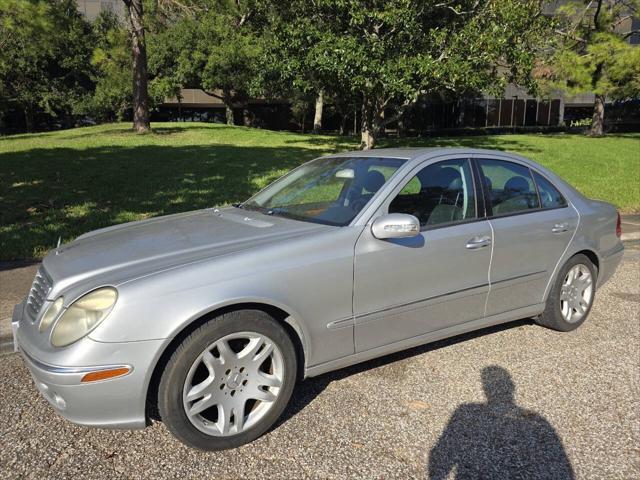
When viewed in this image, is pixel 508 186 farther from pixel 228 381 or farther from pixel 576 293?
pixel 228 381

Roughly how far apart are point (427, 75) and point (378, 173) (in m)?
10.9

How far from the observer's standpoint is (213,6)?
68.1 ft

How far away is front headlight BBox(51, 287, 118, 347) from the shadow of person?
1812 mm

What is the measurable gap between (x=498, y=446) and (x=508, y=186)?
2.16 m

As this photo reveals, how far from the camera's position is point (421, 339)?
3.67 m

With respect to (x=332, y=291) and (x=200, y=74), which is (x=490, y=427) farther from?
(x=200, y=74)

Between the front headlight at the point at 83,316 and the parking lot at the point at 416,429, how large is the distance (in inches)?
26.6

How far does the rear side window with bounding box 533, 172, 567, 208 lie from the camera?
4484 mm

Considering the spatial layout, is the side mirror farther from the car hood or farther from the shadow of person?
the shadow of person

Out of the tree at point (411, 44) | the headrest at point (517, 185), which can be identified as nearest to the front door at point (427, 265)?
the headrest at point (517, 185)

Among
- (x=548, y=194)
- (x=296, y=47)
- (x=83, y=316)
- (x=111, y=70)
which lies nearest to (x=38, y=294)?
(x=83, y=316)

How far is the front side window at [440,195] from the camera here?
3752 millimetres

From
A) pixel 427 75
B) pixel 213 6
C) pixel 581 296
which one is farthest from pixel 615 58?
pixel 581 296

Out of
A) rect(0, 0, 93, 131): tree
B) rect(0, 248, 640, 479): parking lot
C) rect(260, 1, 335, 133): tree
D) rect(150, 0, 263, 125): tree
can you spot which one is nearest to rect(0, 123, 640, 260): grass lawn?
rect(260, 1, 335, 133): tree
